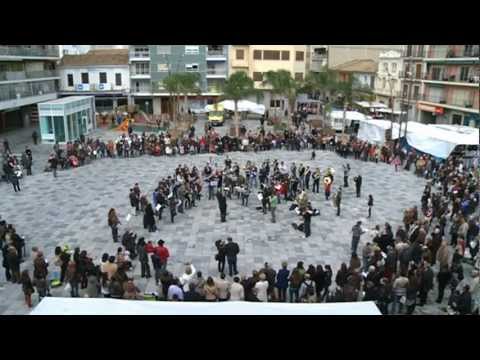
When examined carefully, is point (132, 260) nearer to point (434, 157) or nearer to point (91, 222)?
point (91, 222)

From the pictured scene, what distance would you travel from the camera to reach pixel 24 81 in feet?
118

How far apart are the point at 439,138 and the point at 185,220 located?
1508 cm

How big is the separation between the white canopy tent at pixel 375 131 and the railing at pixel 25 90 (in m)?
25.0

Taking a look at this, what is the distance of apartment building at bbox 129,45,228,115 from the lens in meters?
46.4

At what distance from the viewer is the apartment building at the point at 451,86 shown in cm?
3522

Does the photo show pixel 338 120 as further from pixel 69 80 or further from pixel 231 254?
pixel 231 254

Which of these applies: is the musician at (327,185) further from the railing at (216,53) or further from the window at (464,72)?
the railing at (216,53)

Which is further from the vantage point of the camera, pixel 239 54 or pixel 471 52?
pixel 239 54

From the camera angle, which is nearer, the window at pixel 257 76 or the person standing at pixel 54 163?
the person standing at pixel 54 163

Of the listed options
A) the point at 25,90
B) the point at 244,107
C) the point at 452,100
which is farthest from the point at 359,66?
the point at 25,90

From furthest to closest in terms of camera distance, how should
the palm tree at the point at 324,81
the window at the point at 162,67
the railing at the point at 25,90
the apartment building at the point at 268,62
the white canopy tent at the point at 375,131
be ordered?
the apartment building at the point at 268,62
the window at the point at 162,67
the palm tree at the point at 324,81
the railing at the point at 25,90
the white canopy tent at the point at 375,131

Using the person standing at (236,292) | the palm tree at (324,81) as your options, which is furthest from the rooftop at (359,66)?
the person standing at (236,292)

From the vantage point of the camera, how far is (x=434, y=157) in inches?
980

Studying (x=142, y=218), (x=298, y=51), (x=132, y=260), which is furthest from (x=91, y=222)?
(x=298, y=51)
